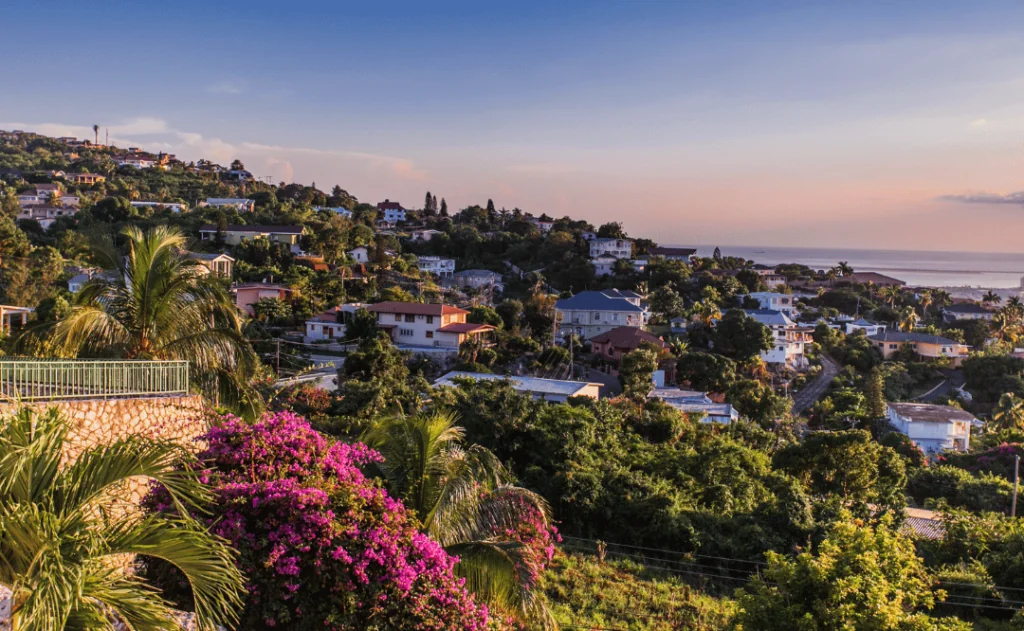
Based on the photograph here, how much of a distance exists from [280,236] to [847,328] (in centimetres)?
5323

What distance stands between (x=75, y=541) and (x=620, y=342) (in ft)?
145

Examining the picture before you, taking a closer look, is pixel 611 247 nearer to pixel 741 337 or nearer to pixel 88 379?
pixel 741 337

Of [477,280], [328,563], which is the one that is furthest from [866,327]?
[328,563]

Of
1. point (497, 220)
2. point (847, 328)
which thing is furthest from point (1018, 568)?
point (497, 220)

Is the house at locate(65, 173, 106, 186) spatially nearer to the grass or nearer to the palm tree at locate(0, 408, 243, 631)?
the grass

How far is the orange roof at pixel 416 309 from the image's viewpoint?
43625mm

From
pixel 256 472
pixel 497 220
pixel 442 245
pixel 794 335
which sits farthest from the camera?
pixel 497 220

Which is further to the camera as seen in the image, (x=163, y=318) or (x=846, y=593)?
(x=163, y=318)

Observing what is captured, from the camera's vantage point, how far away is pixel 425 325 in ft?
143

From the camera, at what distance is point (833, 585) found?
24.0 ft

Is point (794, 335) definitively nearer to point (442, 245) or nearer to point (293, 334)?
point (293, 334)

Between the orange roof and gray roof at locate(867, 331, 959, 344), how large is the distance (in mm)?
36823

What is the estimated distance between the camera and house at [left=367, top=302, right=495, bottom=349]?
4297 centimetres

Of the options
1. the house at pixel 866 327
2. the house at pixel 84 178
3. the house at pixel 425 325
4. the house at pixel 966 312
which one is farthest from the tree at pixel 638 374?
the house at pixel 84 178
